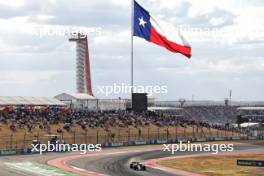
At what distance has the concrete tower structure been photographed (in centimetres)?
13975

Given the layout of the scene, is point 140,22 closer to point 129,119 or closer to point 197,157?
point 197,157

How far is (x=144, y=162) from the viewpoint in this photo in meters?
53.3

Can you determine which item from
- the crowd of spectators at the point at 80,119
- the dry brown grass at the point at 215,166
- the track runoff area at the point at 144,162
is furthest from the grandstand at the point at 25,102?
the dry brown grass at the point at 215,166

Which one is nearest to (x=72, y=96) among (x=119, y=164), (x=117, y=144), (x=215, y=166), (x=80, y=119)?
(x=80, y=119)

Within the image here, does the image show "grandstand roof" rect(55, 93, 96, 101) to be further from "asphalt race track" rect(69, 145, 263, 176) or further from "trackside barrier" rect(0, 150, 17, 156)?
"trackside barrier" rect(0, 150, 17, 156)

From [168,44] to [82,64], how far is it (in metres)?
108

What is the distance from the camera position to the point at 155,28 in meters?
36.1

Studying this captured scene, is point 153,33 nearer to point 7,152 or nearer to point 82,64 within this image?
point 7,152

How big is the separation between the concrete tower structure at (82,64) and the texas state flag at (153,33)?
102 metres

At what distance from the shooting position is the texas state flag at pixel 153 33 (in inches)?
1356

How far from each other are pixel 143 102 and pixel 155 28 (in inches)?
2128

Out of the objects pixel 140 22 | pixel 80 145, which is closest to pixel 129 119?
pixel 80 145

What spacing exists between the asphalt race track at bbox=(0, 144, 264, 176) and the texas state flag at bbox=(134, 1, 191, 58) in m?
11.4

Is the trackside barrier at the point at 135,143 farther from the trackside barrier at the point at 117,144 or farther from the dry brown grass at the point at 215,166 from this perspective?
the dry brown grass at the point at 215,166
